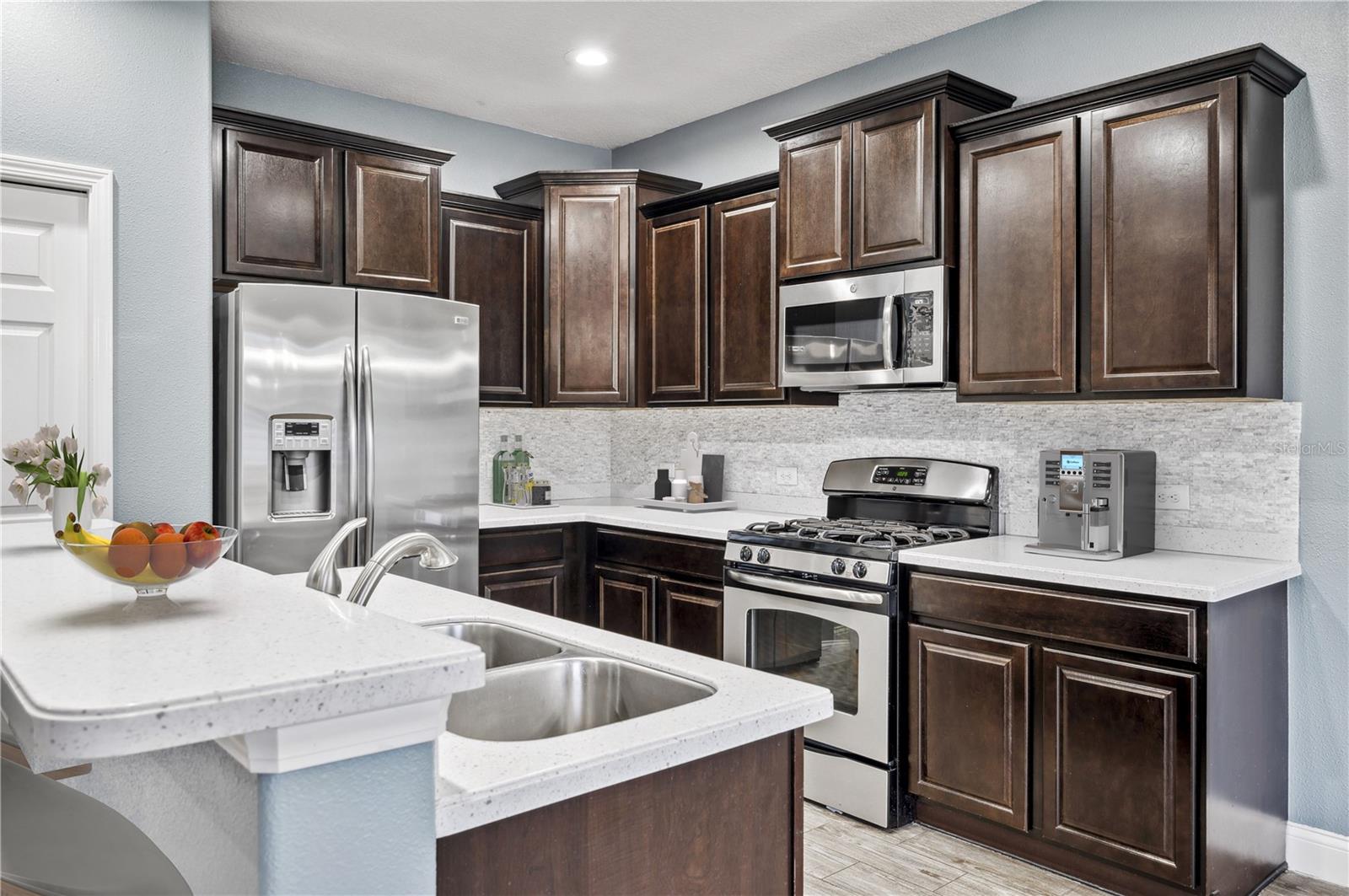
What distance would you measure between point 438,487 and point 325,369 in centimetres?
63

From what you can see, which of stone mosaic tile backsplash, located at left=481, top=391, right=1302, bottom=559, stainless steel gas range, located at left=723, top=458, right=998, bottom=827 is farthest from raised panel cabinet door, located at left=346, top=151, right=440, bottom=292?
stainless steel gas range, located at left=723, top=458, right=998, bottom=827

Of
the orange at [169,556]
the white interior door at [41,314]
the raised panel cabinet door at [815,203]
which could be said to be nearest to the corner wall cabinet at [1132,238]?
the raised panel cabinet door at [815,203]

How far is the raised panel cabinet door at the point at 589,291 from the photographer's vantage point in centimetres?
449

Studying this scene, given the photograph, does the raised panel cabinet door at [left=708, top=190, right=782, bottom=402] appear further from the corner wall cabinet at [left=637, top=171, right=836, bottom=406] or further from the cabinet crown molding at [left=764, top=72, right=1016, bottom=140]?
the cabinet crown molding at [left=764, top=72, right=1016, bottom=140]

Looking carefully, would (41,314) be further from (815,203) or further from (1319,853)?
(1319,853)

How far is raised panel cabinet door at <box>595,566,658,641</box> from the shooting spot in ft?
13.1

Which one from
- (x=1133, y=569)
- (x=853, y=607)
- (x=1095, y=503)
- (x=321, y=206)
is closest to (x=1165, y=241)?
(x=1095, y=503)

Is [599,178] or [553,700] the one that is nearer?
[553,700]

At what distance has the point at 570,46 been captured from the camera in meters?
3.80

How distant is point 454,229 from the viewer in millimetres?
4301

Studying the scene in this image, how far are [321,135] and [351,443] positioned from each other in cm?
127

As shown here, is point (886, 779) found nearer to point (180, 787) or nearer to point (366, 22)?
→ point (180, 787)

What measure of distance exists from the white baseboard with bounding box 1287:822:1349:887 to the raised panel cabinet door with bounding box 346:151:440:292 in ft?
12.1

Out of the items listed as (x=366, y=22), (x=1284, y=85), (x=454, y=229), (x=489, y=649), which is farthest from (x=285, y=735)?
(x=454, y=229)
